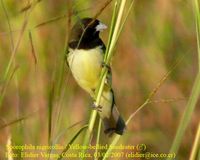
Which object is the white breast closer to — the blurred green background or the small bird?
the small bird

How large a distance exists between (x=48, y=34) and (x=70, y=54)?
50 cm

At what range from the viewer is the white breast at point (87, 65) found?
2793mm

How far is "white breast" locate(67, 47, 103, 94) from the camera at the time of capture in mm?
2793

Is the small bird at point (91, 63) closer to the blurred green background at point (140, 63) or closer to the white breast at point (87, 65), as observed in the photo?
the white breast at point (87, 65)

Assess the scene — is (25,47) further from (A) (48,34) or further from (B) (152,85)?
(B) (152,85)

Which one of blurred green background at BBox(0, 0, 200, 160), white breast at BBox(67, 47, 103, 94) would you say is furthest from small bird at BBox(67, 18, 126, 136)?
blurred green background at BBox(0, 0, 200, 160)

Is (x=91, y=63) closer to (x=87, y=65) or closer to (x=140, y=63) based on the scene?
(x=87, y=65)

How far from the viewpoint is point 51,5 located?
3.35 metres

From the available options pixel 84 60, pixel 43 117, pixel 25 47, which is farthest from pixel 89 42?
pixel 25 47

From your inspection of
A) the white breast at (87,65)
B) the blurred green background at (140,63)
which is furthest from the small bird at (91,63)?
the blurred green background at (140,63)

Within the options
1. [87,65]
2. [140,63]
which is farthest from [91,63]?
[140,63]

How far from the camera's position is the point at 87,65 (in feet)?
9.24

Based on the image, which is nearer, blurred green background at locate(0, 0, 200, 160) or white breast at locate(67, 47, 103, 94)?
white breast at locate(67, 47, 103, 94)

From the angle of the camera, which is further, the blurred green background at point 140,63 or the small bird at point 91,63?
the blurred green background at point 140,63
